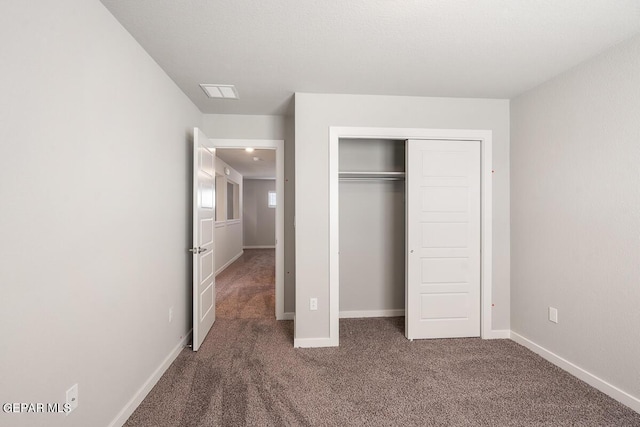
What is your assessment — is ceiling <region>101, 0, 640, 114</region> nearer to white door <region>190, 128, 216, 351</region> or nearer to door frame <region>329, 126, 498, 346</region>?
door frame <region>329, 126, 498, 346</region>

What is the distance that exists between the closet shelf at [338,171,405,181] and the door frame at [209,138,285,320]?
0.75 m

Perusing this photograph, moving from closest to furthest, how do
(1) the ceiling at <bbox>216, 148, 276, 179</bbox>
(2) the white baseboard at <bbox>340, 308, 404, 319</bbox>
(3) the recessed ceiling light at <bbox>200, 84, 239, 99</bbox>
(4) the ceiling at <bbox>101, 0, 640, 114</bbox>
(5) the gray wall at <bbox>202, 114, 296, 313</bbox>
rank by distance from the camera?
(4) the ceiling at <bbox>101, 0, 640, 114</bbox>, (3) the recessed ceiling light at <bbox>200, 84, 239, 99</bbox>, (5) the gray wall at <bbox>202, 114, 296, 313</bbox>, (2) the white baseboard at <bbox>340, 308, 404, 319</bbox>, (1) the ceiling at <bbox>216, 148, 276, 179</bbox>

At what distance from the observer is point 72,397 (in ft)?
4.34

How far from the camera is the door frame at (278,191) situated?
10.8ft

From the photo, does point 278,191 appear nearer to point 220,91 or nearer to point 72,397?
point 220,91

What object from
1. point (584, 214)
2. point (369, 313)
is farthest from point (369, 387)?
point (584, 214)

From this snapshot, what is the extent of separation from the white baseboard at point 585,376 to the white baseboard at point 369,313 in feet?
4.06

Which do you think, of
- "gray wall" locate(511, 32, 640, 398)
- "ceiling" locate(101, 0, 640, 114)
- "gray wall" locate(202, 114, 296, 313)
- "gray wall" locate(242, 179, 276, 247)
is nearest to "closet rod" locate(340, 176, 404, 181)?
"gray wall" locate(202, 114, 296, 313)

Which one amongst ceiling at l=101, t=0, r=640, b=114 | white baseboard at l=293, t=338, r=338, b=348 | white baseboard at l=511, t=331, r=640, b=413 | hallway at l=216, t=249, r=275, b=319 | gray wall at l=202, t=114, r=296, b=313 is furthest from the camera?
hallway at l=216, t=249, r=275, b=319

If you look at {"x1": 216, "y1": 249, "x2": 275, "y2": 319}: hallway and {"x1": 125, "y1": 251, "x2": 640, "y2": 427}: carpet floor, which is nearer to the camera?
{"x1": 125, "y1": 251, "x2": 640, "y2": 427}: carpet floor

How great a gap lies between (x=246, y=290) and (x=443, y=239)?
10.5 ft

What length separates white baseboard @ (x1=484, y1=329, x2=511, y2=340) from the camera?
2855 mm

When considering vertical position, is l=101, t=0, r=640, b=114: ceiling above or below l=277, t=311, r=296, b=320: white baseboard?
above

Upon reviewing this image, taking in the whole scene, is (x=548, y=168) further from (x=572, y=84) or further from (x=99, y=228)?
(x=99, y=228)
